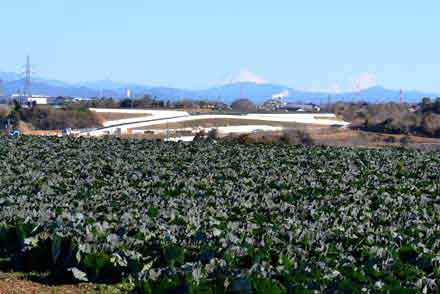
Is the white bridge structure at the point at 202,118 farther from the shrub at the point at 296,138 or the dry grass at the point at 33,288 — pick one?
the dry grass at the point at 33,288

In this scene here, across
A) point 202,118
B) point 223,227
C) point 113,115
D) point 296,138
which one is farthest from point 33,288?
point 113,115

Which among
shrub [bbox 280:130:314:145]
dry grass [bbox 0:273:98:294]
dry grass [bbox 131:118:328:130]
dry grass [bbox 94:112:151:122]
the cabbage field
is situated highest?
the cabbage field

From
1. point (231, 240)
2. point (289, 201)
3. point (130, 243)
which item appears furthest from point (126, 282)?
point (289, 201)

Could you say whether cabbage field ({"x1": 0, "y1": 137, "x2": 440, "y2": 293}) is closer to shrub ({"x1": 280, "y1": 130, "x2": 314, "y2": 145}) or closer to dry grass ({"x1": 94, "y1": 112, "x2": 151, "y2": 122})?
shrub ({"x1": 280, "y1": 130, "x2": 314, "y2": 145})

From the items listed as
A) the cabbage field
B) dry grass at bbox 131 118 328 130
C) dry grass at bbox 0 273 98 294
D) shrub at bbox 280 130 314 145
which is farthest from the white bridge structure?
dry grass at bbox 0 273 98 294

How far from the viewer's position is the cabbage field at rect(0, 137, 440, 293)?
10.6 m

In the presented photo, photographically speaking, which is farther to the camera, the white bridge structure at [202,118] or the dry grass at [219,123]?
the white bridge structure at [202,118]

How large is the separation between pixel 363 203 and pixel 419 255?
6960 mm

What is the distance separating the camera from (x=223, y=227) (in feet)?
46.4

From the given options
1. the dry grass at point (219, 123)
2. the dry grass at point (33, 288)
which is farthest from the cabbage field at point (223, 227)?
the dry grass at point (219, 123)

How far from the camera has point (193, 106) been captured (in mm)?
143875

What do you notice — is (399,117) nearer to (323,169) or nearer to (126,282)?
(323,169)

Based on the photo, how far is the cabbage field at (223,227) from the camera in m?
10.6

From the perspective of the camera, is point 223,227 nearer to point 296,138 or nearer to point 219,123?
point 296,138
